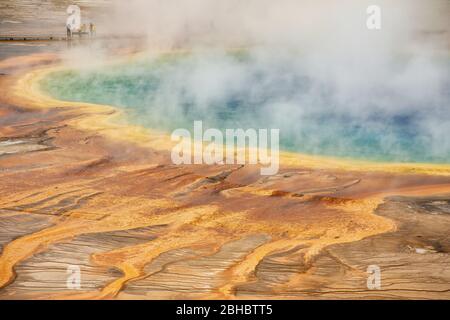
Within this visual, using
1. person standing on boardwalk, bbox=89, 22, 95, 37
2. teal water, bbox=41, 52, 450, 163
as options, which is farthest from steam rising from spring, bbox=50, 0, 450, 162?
person standing on boardwalk, bbox=89, 22, 95, 37

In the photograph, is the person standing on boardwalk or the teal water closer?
the teal water

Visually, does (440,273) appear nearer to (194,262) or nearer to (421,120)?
(194,262)

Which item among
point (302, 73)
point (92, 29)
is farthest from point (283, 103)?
point (92, 29)

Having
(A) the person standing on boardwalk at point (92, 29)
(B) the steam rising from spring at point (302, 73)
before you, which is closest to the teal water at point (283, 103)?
(B) the steam rising from spring at point (302, 73)

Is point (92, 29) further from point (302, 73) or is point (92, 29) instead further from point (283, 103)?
point (283, 103)

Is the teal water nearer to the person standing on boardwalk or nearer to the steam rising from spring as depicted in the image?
the steam rising from spring

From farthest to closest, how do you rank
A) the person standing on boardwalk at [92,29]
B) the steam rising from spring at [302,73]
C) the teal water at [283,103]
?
the person standing on boardwalk at [92,29], the steam rising from spring at [302,73], the teal water at [283,103]

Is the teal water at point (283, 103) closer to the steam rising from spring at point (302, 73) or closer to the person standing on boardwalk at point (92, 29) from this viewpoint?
the steam rising from spring at point (302, 73)
